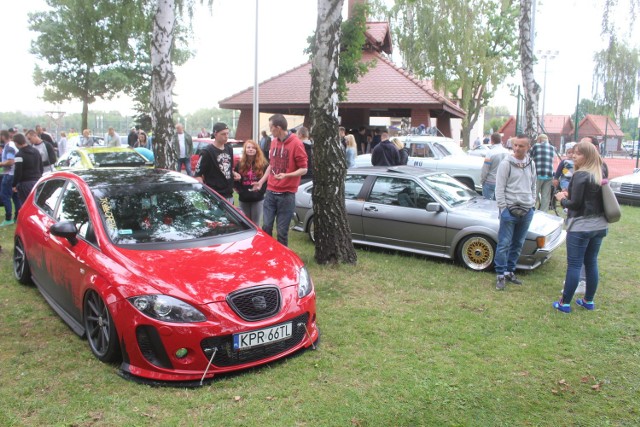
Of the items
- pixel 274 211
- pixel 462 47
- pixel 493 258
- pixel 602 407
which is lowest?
pixel 602 407

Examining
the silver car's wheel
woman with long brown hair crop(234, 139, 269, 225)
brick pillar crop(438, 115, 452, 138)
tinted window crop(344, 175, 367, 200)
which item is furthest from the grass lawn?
brick pillar crop(438, 115, 452, 138)

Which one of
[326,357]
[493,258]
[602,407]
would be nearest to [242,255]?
[326,357]

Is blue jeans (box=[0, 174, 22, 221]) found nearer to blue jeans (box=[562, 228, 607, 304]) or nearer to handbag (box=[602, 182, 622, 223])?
blue jeans (box=[562, 228, 607, 304])

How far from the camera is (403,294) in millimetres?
6129

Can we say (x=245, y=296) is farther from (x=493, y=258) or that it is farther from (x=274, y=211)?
(x=493, y=258)

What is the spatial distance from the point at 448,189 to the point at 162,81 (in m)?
5.54

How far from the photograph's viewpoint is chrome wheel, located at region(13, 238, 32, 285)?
19.6ft

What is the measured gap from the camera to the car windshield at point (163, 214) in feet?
14.7

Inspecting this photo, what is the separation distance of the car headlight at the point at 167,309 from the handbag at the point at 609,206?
13.1ft

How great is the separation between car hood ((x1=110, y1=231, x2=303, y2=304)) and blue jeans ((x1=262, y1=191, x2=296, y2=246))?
217 centimetres

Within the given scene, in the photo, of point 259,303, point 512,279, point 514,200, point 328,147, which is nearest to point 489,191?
point 512,279

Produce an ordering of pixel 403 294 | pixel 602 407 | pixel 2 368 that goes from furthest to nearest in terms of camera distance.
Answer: pixel 403 294
pixel 2 368
pixel 602 407

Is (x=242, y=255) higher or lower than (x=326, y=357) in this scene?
higher

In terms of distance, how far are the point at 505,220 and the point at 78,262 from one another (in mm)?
4695
